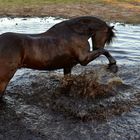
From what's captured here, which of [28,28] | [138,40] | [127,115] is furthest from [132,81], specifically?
[28,28]

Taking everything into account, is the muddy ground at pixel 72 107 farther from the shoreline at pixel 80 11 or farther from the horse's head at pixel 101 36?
the shoreline at pixel 80 11

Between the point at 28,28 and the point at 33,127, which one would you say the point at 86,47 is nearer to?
the point at 33,127

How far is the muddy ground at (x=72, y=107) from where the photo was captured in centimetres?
615

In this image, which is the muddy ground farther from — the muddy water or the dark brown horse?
the dark brown horse

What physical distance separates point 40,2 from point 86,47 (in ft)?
53.1

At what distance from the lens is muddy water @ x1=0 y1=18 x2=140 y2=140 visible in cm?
616

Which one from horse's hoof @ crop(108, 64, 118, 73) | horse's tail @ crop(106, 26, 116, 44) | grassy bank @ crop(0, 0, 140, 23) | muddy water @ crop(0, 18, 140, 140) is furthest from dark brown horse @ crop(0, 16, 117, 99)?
grassy bank @ crop(0, 0, 140, 23)

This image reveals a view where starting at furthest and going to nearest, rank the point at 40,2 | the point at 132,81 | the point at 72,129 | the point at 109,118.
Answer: the point at 40,2 → the point at 132,81 → the point at 109,118 → the point at 72,129

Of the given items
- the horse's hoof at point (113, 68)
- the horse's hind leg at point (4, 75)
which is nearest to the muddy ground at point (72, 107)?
the horse's hoof at point (113, 68)

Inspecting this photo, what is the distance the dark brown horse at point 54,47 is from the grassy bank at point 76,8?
34.9 ft

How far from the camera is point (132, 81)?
28.0ft

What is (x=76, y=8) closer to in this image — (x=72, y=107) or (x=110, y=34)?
(x=110, y=34)

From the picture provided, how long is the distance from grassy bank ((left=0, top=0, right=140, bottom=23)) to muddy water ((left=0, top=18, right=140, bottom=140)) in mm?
10324

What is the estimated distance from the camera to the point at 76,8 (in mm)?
21422
